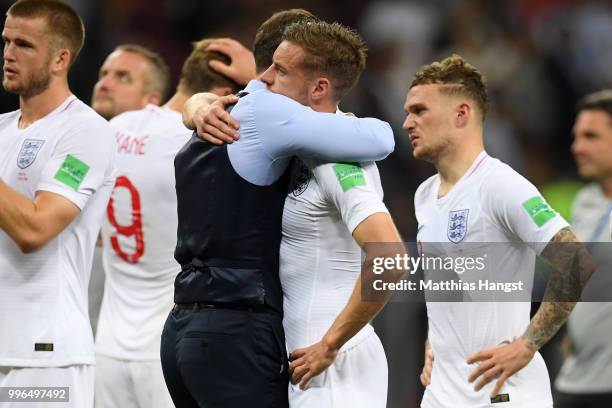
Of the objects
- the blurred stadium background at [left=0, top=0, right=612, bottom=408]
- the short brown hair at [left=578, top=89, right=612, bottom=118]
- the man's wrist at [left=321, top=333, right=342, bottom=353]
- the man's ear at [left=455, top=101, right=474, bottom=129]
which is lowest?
the man's wrist at [left=321, top=333, right=342, bottom=353]

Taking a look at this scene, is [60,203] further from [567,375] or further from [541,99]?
[541,99]

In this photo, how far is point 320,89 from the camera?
4141 mm

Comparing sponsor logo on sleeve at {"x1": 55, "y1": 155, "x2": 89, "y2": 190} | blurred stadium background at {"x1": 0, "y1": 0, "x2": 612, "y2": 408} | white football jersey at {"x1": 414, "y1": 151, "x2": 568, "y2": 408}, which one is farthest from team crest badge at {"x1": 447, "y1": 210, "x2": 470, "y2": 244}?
blurred stadium background at {"x1": 0, "y1": 0, "x2": 612, "y2": 408}

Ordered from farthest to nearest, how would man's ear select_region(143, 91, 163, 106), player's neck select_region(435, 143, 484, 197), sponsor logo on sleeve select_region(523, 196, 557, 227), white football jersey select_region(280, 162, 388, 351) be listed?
man's ear select_region(143, 91, 163, 106)
player's neck select_region(435, 143, 484, 197)
sponsor logo on sleeve select_region(523, 196, 557, 227)
white football jersey select_region(280, 162, 388, 351)

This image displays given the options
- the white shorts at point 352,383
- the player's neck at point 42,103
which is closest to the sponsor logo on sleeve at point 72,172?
the player's neck at point 42,103

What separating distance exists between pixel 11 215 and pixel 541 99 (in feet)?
24.0

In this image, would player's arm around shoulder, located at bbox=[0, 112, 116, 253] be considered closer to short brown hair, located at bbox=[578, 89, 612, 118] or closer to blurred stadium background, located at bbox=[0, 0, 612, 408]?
short brown hair, located at bbox=[578, 89, 612, 118]

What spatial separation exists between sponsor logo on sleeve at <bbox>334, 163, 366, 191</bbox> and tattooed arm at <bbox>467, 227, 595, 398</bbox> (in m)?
1.08

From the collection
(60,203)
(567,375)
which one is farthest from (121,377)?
(567,375)

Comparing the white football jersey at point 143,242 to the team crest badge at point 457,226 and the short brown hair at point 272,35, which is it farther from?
the team crest badge at point 457,226

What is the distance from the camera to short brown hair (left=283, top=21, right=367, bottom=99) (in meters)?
4.10

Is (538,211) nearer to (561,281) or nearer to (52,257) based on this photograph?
(561,281)

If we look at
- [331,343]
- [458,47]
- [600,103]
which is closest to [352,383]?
[331,343]

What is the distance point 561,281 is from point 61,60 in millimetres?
2440
